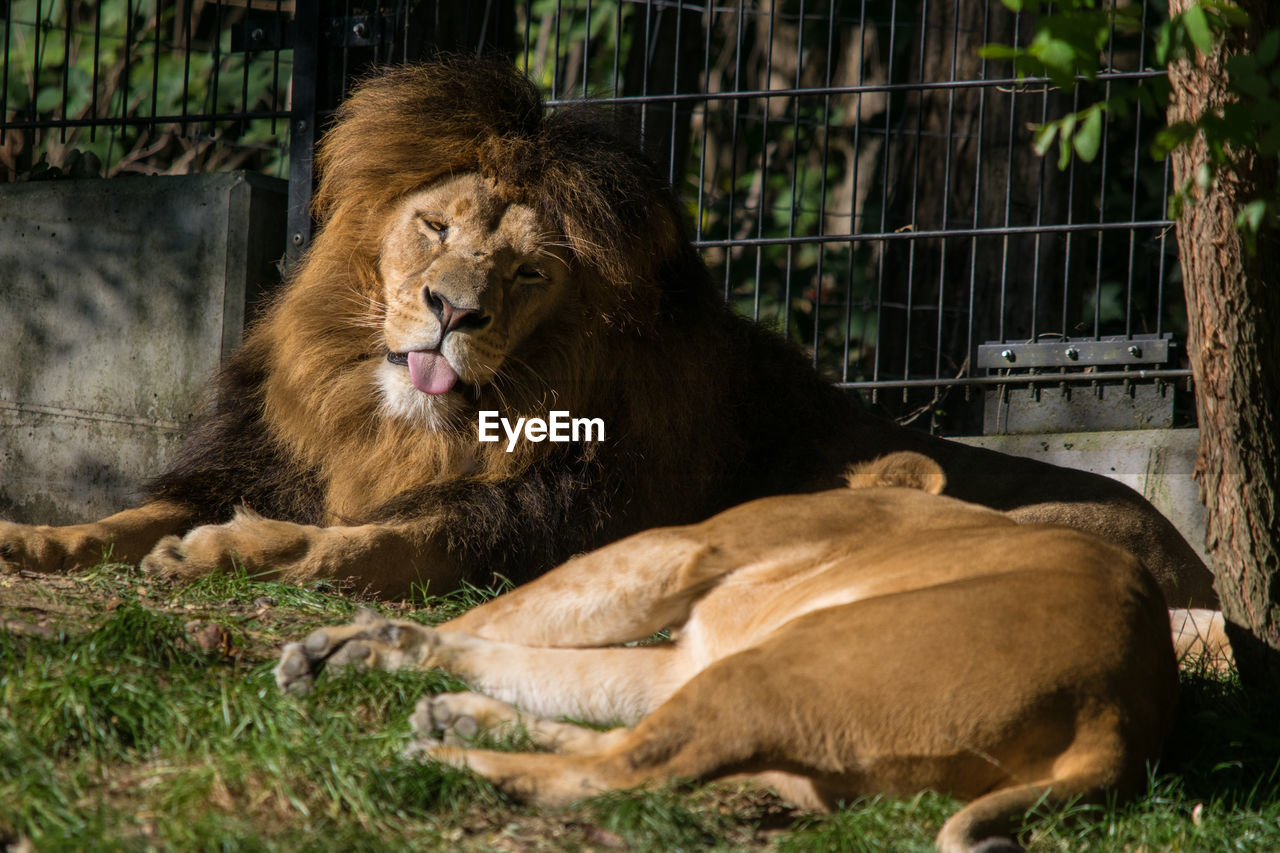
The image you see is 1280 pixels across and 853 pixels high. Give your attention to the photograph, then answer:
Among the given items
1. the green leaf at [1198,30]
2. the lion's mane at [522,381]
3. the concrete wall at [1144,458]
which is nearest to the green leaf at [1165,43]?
the green leaf at [1198,30]

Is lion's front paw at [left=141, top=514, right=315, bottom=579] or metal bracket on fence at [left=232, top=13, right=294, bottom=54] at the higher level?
metal bracket on fence at [left=232, top=13, right=294, bottom=54]

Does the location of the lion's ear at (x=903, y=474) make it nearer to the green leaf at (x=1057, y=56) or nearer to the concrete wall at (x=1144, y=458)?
the green leaf at (x=1057, y=56)

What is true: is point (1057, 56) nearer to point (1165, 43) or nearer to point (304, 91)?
point (1165, 43)

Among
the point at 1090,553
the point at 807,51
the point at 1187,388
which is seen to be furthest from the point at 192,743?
the point at 807,51

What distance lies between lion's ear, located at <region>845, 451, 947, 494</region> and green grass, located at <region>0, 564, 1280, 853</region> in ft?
2.72

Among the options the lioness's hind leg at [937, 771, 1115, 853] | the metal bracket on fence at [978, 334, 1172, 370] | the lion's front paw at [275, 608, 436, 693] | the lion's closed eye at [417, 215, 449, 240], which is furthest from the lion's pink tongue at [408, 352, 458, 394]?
the metal bracket on fence at [978, 334, 1172, 370]

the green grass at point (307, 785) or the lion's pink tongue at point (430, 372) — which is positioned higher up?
the lion's pink tongue at point (430, 372)

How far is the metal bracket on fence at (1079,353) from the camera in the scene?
520cm

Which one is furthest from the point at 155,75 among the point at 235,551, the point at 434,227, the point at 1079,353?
the point at 1079,353

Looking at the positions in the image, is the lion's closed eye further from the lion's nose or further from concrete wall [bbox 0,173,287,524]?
concrete wall [bbox 0,173,287,524]

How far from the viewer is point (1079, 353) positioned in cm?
530

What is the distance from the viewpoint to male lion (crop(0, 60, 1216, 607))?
3.84 meters

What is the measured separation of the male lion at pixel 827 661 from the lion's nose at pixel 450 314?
0.91 m

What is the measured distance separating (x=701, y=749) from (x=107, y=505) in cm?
363
